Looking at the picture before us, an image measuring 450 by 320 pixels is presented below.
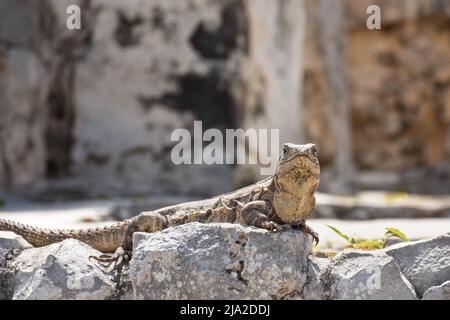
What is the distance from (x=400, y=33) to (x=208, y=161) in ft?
38.0

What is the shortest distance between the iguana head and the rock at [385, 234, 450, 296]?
450mm

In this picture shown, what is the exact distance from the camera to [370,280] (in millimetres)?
4234

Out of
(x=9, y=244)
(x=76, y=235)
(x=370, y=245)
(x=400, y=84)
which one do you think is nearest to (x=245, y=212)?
(x=370, y=245)

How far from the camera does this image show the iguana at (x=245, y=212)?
4422 millimetres

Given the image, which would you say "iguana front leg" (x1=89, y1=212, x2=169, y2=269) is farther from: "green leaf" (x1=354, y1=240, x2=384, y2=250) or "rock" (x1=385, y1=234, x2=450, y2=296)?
"rock" (x1=385, y1=234, x2=450, y2=296)

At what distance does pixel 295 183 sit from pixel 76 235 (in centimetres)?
119

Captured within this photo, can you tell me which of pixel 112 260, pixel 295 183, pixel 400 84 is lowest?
pixel 112 260

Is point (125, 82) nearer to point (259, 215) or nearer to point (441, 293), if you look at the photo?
point (259, 215)

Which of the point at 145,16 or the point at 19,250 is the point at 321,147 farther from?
the point at 19,250

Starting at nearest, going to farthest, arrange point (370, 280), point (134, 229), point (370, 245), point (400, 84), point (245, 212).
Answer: point (370, 280)
point (245, 212)
point (134, 229)
point (370, 245)
point (400, 84)

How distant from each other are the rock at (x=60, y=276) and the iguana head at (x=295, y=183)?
90cm

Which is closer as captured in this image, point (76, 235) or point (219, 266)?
point (219, 266)

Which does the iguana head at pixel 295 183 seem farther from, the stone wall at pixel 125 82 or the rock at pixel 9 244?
the stone wall at pixel 125 82

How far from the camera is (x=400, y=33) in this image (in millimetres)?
21250
